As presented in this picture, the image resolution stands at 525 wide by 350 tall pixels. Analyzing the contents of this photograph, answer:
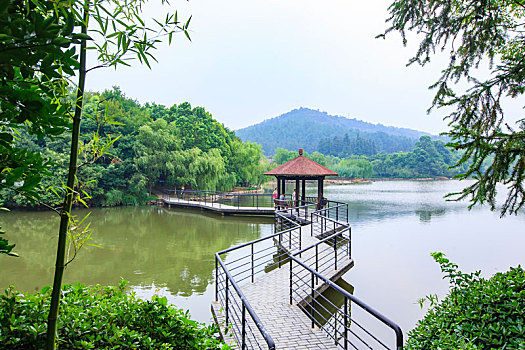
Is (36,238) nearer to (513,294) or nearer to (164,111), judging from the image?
(513,294)

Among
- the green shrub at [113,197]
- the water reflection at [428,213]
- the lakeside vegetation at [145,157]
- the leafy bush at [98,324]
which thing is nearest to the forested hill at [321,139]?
the lakeside vegetation at [145,157]

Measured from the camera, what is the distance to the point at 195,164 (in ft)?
70.6

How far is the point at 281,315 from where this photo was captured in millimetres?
4078

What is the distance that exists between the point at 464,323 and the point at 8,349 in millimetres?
2954

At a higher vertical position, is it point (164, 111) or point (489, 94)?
point (164, 111)

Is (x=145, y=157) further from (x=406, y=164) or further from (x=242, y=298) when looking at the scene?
(x=406, y=164)

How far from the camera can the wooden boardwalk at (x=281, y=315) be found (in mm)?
3404

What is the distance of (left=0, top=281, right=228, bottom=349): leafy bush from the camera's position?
1.51m

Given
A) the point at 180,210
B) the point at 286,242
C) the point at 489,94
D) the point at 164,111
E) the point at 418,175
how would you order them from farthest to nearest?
the point at 418,175 → the point at 164,111 → the point at 180,210 → the point at 286,242 → the point at 489,94

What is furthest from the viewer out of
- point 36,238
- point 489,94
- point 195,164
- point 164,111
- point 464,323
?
point 164,111

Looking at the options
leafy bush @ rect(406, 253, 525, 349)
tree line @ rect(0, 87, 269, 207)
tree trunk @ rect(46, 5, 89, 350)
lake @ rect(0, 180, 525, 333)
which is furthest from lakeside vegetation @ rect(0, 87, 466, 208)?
leafy bush @ rect(406, 253, 525, 349)

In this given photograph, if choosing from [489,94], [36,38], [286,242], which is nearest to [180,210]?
[286,242]

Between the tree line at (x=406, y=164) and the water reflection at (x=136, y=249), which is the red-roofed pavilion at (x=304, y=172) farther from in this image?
the tree line at (x=406, y=164)

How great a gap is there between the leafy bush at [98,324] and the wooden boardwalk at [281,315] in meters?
0.91
